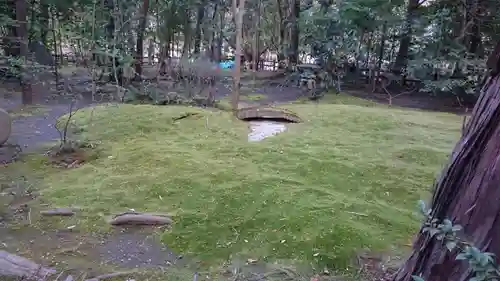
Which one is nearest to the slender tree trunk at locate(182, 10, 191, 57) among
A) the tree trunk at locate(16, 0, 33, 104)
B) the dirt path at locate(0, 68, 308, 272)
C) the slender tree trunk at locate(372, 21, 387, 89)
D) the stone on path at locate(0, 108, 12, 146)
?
the tree trunk at locate(16, 0, 33, 104)

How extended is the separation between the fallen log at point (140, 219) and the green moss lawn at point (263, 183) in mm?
76

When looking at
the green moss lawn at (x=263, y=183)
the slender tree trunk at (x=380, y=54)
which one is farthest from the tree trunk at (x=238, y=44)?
the slender tree trunk at (x=380, y=54)

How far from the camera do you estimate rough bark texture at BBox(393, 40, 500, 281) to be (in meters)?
1.15

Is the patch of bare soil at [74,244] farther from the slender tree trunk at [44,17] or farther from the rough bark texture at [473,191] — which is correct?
the slender tree trunk at [44,17]

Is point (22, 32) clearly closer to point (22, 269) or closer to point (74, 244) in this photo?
point (74, 244)

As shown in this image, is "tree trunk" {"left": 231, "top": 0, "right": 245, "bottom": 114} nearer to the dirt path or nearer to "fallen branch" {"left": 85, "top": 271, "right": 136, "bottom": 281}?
the dirt path

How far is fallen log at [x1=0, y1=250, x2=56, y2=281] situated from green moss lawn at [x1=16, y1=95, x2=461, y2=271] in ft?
1.95

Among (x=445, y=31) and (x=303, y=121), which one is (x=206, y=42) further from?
(x=303, y=121)

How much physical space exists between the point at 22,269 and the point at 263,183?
6.05 feet

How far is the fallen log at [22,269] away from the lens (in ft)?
7.35

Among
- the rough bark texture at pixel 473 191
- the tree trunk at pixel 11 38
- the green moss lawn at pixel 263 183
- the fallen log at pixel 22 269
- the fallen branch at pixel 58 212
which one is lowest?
the fallen log at pixel 22 269

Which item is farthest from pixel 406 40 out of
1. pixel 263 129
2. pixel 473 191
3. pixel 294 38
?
pixel 473 191

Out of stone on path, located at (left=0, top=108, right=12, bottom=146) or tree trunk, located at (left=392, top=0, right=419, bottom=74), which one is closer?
stone on path, located at (left=0, top=108, right=12, bottom=146)

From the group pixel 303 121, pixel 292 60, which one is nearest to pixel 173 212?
pixel 303 121
